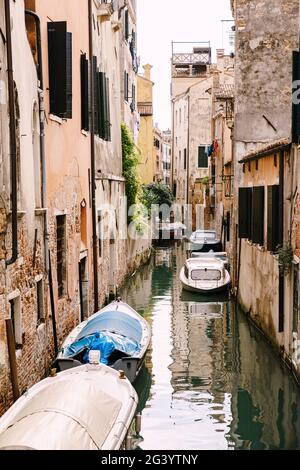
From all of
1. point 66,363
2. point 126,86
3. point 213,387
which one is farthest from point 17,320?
point 126,86

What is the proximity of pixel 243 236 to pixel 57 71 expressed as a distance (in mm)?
6151

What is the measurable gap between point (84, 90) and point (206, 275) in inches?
305

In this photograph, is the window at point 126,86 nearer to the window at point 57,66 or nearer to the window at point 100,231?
the window at point 100,231

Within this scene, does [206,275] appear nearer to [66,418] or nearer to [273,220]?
Answer: [273,220]

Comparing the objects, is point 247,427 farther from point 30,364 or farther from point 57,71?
point 57,71

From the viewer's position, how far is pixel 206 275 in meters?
19.8

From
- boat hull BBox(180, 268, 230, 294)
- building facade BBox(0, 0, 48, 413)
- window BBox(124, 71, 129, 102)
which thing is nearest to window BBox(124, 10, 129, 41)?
window BBox(124, 71, 129, 102)

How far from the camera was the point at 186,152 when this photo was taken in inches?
1746

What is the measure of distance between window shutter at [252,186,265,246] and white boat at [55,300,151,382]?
10.3ft

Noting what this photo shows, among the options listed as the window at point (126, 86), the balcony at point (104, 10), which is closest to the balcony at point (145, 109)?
the window at point (126, 86)

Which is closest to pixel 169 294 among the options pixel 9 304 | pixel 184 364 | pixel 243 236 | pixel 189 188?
pixel 243 236

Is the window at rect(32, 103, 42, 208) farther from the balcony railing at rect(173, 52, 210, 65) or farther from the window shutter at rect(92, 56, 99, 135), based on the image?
the balcony railing at rect(173, 52, 210, 65)

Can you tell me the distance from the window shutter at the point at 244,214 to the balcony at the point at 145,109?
24042mm
